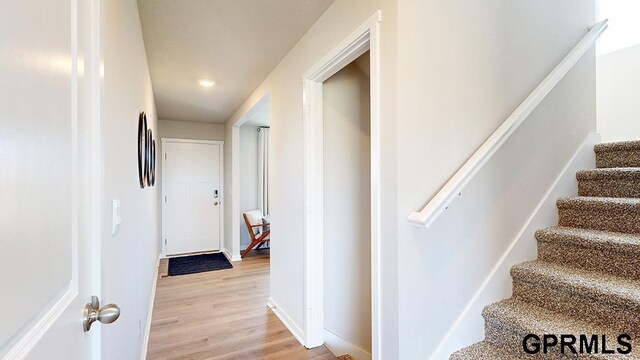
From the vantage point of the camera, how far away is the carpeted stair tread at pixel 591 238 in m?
1.30

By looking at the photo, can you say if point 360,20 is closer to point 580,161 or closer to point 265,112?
point 580,161

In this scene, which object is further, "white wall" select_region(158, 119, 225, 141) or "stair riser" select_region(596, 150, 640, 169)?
"white wall" select_region(158, 119, 225, 141)

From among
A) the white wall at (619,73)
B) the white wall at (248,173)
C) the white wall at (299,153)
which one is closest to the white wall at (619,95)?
the white wall at (619,73)

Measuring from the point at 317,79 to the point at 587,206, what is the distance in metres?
1.81

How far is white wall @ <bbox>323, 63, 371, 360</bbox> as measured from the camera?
2.30 m

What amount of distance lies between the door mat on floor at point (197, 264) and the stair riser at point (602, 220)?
3959mm

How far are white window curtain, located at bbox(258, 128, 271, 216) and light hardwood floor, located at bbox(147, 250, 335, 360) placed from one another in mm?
1946

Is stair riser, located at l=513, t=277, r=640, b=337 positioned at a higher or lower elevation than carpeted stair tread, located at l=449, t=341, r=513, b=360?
higher

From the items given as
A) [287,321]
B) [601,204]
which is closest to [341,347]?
[287,321]

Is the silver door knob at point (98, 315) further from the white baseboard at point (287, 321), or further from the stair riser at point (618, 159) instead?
the stair riser at point (618, 159)

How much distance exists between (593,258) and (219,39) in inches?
106

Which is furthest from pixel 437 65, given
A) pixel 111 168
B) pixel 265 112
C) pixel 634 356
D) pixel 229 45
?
pixel 265 112

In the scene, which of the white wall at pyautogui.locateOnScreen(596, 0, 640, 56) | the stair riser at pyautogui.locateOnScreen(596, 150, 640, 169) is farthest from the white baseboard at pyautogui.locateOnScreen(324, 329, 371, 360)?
the white wall at pyautogui.locateOnScreen(596, 0, 640, 56)

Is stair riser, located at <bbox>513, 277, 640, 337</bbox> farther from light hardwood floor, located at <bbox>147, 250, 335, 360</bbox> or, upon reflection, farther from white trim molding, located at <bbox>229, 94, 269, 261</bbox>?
white trim molding, located at <bbox>229, 94, 269, 261</bbox>
